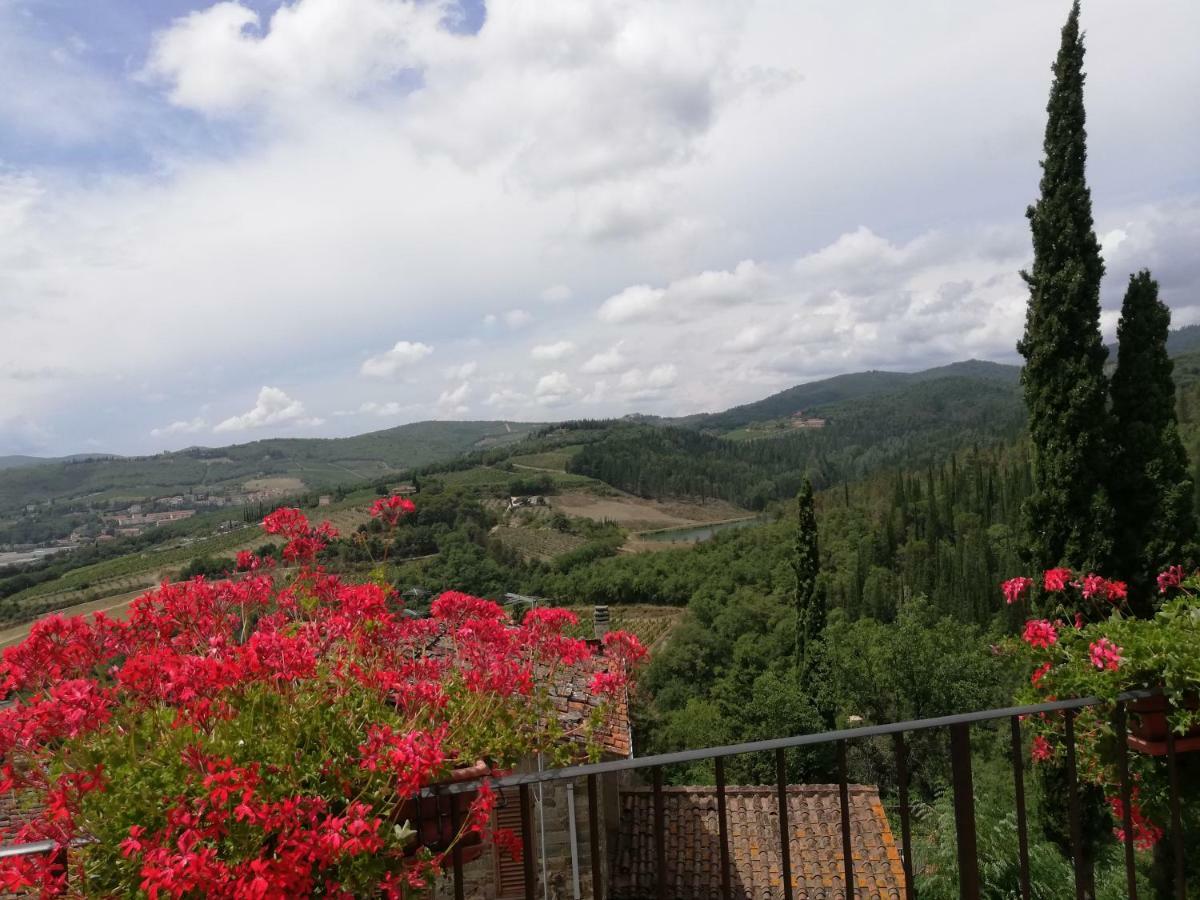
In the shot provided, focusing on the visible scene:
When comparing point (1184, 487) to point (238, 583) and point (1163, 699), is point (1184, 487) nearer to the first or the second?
point (1163, 699)

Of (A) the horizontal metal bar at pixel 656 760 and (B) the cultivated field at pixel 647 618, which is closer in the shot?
(A) the horizontal metal bar at pixel 656 760

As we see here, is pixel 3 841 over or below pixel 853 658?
over

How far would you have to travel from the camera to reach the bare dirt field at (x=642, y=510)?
94.9 metres

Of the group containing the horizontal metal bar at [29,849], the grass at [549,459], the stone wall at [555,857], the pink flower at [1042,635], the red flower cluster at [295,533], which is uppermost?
the red flower cluster at [295,533]

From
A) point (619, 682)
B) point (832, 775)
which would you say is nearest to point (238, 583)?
point (619, 682)

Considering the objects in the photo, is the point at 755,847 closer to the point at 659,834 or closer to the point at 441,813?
the point at 659,834

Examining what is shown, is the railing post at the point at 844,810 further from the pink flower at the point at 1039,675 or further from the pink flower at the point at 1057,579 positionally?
the pink flower at the point at 1057,579

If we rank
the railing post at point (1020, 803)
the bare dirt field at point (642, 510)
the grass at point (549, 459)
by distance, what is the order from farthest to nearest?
the grass at point (549, 459) → the bare dirt field at point (642, 510) → the railing post at point (1020, 803)

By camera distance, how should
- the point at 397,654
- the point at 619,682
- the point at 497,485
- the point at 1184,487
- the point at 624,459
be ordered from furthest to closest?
1. the point at 624,459
2. the point at 497,485
3. the point at 1184,487
4. the point at 619,682
5. the point at 397,654

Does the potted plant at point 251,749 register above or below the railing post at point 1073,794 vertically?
above

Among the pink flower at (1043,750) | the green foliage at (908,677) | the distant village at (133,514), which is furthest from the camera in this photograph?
the distant village at (133,514)

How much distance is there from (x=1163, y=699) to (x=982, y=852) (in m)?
9.78

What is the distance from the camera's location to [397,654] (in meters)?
2.04

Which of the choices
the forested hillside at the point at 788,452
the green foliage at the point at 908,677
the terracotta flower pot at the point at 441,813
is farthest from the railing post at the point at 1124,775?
the forested hillside at the point at 788,452
